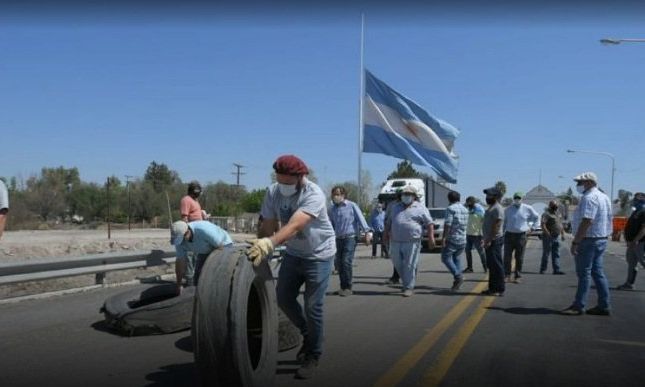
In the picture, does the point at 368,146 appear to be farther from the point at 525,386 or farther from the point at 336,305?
the point at 525,386

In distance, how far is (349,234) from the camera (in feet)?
35.8

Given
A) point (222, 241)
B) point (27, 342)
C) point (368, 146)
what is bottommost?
point (27, 342)

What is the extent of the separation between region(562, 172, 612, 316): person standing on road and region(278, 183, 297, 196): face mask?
4550 mm

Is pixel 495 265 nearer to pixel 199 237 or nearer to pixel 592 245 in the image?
pixel 592 245

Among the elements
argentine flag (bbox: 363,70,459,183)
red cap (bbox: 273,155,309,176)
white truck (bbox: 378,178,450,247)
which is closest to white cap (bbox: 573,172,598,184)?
red cap (bbox: 273,155,309,176)

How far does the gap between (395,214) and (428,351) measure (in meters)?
4.34

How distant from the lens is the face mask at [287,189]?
5.24m

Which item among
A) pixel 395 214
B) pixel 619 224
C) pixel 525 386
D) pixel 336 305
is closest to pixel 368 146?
pixel 395 214

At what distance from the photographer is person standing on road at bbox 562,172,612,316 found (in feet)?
26.6

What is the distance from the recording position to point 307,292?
5.34 m

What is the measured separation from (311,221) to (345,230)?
5.70 m

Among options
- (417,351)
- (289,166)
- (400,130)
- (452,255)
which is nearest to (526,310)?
(452,255)

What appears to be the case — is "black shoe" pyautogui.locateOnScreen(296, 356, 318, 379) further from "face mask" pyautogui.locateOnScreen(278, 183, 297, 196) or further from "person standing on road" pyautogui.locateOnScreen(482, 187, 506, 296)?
A: "person standing on road" pyautogui.locateOnScreen(482, 187, 506, 296)

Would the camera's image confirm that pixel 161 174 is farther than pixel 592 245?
Yes
